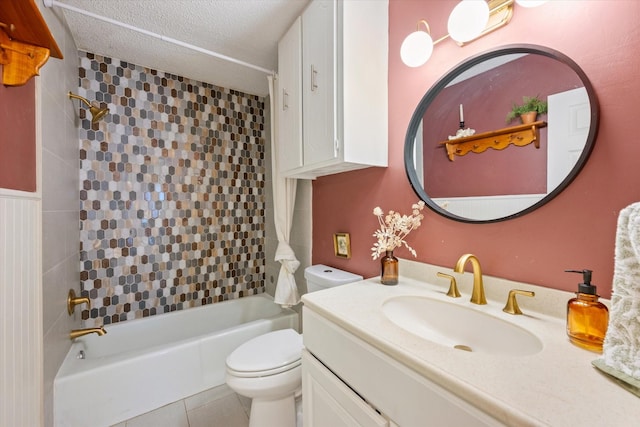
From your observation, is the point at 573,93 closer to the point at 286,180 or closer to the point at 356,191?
the point at 356,191

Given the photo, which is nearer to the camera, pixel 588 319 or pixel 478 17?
pixel 588 319

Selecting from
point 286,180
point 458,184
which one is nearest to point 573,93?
point 458,184

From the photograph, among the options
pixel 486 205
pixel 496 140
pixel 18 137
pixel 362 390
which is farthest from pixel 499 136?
pixel 18 137

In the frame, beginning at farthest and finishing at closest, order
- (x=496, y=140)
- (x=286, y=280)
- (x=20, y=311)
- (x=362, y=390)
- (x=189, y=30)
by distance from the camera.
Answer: (x=286, y=280) → (x=189, y=30) → (x=496, y=140) → (x=20, y=311) → (x=362, y=390)

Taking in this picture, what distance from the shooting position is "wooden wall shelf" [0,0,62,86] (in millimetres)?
698

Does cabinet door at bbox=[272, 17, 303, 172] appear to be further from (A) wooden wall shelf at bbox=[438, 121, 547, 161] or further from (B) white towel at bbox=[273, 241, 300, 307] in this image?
(A) wooden wall shelf at bbox=[438, 121, 547, 161]

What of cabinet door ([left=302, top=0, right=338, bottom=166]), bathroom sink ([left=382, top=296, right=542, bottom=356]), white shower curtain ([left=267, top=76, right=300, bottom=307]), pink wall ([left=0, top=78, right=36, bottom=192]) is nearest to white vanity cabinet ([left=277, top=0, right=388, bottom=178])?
cabinet door ([left=302, top=0, right=338, bottom=166])

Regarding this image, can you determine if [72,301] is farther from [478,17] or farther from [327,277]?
[478,17]

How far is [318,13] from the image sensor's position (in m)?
1.32

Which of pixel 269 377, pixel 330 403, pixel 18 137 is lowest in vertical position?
pixel 269 377

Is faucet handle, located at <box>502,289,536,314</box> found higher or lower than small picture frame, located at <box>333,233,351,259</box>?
lower

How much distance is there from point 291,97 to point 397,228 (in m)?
1.02

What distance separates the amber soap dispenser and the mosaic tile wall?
235 centimetres

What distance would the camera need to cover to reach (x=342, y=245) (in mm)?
1675
